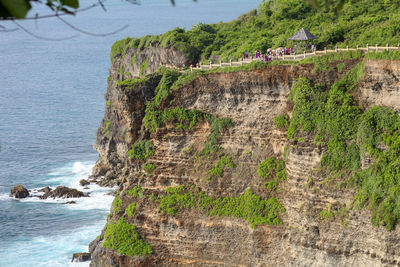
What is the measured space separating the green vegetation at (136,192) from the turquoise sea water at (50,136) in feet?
30.8

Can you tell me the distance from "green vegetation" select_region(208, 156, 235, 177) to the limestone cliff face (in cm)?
25

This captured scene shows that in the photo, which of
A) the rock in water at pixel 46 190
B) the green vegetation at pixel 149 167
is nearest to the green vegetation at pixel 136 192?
the green vegetation at pixel 149 167

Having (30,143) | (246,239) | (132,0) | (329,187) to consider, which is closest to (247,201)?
(246,239)

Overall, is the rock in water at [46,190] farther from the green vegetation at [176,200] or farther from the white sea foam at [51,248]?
the green vegetation at [176,200]

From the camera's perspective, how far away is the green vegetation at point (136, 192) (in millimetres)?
32384

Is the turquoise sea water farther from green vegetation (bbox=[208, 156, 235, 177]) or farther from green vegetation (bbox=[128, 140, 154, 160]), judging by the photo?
green vegetation (bbox=[208, 156, 235, 177])

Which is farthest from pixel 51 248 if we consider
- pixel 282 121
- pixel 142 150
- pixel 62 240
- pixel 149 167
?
pixel 282 121

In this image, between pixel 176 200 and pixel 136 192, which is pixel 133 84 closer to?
pixel 136 192

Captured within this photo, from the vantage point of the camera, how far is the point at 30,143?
65562 mm

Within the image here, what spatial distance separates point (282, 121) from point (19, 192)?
30084 millimetres

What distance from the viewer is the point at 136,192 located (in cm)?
3256

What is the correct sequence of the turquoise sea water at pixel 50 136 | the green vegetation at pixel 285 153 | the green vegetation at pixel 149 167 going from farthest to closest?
the turquoise sea water at pixel 50 136 → the green vegetation at pixel 149 167 → the green vegetation at pixel 285 153

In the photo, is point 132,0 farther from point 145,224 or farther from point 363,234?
point 145,224

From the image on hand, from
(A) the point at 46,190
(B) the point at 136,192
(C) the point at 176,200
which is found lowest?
(A) the point at 46,190
